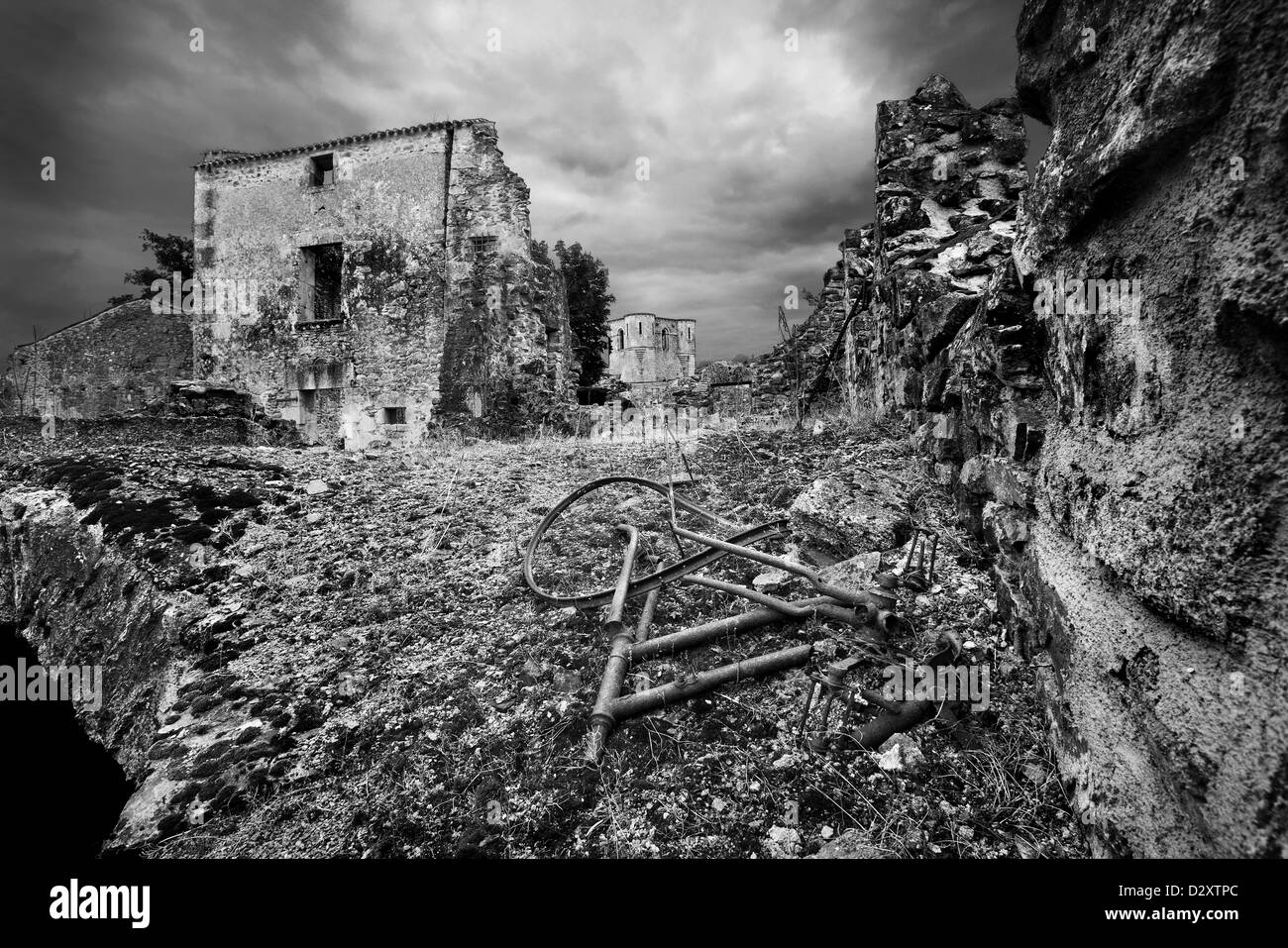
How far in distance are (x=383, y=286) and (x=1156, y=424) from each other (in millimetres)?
14960

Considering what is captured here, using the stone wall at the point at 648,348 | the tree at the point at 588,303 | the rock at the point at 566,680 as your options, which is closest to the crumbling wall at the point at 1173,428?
the rock at the point at 566,680

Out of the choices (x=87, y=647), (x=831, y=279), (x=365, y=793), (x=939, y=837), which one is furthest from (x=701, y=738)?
(x=831, y=279)

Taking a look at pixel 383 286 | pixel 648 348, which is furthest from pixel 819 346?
pixel 648 348

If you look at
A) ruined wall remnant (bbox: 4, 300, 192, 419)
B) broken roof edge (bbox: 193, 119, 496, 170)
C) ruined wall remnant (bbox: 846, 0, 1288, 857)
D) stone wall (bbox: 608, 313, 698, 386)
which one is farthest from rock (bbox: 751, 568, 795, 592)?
stone wall (bbox: 608, 313, 698, 386)

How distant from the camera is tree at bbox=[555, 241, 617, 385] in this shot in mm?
23828

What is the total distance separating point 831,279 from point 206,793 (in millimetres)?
10700

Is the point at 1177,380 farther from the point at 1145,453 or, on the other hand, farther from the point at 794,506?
the point at 794,506

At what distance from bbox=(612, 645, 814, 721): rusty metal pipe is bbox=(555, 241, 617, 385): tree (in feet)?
71.3

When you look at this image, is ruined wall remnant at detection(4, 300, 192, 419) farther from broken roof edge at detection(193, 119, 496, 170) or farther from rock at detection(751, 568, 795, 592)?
rock at detection(751, 568, 795, 592)

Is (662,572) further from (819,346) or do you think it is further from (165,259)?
(165,259)

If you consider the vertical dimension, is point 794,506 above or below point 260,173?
below

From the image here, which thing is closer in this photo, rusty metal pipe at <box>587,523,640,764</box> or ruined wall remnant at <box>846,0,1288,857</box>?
ruined wall remnant at <box>846,0,1288,857</box>

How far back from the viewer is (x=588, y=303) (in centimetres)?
2433

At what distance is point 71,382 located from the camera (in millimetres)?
16594
